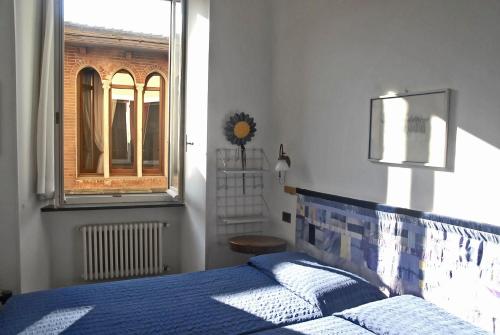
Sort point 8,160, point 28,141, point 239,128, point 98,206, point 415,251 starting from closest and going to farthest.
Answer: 1. point 415,251
2. point 8,160
3. point 28,141
4. point 239,128
5. point 98,206

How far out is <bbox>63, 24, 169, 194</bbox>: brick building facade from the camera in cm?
508

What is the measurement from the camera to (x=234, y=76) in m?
3.54

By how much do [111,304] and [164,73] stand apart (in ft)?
12.3

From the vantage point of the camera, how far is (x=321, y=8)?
9.93ft

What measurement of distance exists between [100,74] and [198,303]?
4.02 metres

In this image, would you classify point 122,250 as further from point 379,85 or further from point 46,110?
point 379,85

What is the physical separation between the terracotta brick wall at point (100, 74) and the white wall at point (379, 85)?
2385mm

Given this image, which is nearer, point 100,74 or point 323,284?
point 323,284

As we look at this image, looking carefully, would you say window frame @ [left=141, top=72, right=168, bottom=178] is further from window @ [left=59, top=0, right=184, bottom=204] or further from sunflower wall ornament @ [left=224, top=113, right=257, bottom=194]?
sunflower wall ornament @ [left=224, top=113, right=257, bottom=194]

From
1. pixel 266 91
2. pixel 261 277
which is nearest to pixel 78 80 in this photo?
pixel 266 91

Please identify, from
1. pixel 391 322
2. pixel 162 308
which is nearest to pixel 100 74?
pixel 162 308

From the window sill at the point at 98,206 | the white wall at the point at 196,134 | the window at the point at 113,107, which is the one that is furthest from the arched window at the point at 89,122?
the white wall at the point at 196,134

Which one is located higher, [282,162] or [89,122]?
[89,122]

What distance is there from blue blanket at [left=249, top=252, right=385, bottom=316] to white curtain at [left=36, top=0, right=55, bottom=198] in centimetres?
195
